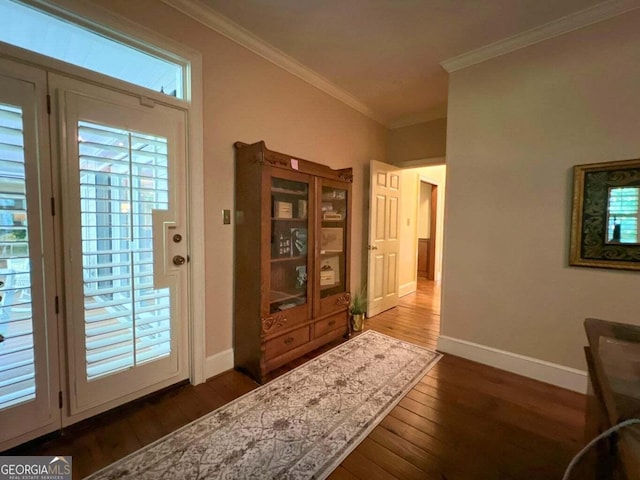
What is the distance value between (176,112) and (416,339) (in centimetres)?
301

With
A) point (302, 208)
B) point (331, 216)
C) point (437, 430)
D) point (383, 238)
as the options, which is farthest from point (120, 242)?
point (383, 238)

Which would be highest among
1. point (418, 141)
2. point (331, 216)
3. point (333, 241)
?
point (418, 141)

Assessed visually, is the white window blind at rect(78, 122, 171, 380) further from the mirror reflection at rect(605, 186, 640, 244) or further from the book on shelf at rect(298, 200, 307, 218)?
the mirror reflection at rect(605, 186, 640, 244)

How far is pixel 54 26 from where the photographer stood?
1561mm

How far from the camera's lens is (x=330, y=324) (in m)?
2.81

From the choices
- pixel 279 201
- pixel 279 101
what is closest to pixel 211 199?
pixel 279 201

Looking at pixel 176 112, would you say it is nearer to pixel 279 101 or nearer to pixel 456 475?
pixel 279 101

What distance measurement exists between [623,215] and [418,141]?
7.96 feet

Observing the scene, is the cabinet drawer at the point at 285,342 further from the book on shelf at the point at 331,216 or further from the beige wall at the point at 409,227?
the beige wall at the point at 409,227

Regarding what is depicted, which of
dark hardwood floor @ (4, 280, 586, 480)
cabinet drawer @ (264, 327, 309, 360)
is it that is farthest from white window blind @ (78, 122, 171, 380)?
cabinet drawer @ (264, 327, 309, 360)

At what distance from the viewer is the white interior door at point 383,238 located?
141 inches

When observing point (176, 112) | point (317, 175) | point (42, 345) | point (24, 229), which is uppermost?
point (176, 112)

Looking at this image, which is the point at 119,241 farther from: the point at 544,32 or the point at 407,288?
the point at 407,288

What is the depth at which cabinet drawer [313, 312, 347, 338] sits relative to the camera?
8.75 ft
